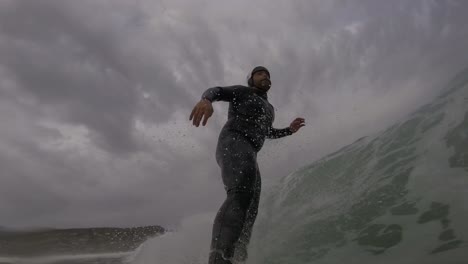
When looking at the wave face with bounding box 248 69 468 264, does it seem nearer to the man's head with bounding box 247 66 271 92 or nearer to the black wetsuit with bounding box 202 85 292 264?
the black wetsuit with bounding box 202 85 292 264

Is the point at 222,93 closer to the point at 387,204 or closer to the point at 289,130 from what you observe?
the point at 289,130

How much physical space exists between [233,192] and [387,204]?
3.81 meters

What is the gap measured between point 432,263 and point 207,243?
15.1 ft

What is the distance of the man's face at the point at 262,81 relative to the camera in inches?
182

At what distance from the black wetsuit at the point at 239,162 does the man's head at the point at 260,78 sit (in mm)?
72

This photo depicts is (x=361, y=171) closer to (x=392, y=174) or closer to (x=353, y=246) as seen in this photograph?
(x=392, y=174)

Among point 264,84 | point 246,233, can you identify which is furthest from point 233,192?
point 264,84

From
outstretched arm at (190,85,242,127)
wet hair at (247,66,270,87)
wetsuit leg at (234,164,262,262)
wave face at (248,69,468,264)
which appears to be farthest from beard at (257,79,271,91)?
wave face at (248,69,468,264)

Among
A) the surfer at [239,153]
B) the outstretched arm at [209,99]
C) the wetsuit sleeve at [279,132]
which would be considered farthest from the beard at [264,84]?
the wetsuit sleeve at [279,132]

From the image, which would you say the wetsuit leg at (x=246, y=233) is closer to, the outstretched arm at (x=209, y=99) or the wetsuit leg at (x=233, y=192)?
the wetsuit leg at (x=233, y=192)

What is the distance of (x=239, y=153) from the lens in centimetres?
371

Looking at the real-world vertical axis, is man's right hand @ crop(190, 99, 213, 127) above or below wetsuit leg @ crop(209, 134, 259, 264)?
above

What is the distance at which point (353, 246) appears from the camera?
5.12 metres

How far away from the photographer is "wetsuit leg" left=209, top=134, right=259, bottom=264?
3006 millimetres
